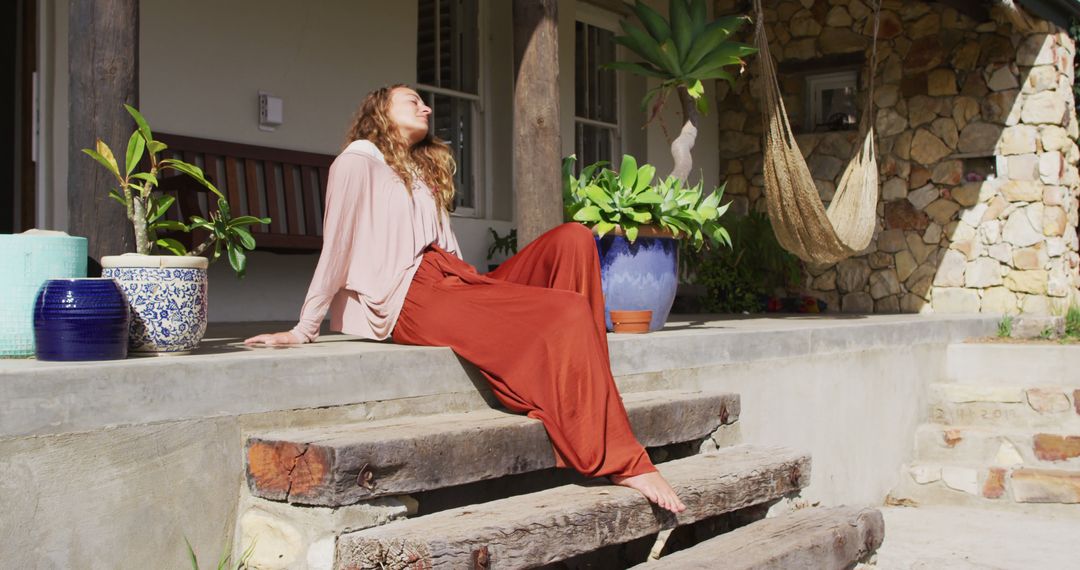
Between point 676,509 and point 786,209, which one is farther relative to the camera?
point 786,209

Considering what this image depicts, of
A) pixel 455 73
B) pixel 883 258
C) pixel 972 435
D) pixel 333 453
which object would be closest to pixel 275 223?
pixel 455 73

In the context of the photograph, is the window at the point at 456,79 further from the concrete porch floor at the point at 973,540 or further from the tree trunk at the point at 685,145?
the concrete porch floor at the point at 973,540

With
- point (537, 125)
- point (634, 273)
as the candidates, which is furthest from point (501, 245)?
point (537, 125)

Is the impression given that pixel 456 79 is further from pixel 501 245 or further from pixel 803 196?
pixel 803 196

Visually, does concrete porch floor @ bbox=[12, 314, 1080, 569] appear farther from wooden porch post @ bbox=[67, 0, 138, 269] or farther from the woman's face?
the woman's face

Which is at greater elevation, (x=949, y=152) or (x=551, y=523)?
(x=949, y=152)

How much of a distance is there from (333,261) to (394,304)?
0.21 m

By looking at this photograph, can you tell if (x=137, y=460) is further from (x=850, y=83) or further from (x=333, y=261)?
(x=850, y=83)

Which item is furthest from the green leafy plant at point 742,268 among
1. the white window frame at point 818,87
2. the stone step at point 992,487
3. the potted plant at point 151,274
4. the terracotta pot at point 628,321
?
the potted plant at point 151,274

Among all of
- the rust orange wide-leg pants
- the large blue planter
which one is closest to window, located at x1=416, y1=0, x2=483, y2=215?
the rust orange wide-leg pants

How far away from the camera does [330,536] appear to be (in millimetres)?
2180

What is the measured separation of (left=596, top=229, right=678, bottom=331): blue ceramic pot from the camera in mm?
3971

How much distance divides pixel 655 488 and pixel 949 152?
5.27 metres

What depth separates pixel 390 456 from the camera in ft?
7.34
